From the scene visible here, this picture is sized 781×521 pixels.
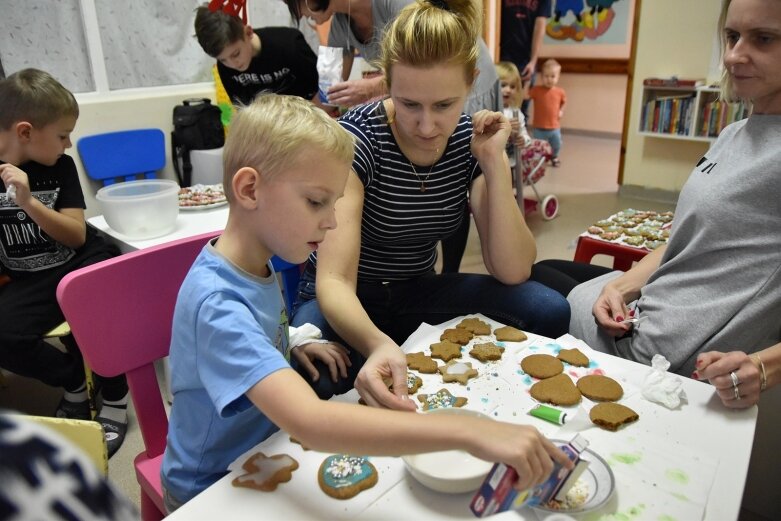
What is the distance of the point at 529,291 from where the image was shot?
1.34 m

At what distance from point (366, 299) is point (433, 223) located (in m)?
0.26

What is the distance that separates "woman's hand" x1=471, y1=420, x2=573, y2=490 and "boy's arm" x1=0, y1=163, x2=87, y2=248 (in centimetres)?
173

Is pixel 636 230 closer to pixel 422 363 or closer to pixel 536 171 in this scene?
pixel 422 363

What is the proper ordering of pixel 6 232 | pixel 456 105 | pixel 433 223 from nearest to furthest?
pixel 456 105 → pixel 433 223 → pixel 6 232

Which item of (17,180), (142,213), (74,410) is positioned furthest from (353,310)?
(74,410)

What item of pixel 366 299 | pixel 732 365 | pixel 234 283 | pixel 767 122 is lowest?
pixel 366 299

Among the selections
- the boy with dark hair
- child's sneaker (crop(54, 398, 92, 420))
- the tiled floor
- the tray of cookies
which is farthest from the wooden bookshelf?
child's sneaker (crop(54, 398, 92, 420))

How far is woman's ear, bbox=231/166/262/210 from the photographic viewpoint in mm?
903

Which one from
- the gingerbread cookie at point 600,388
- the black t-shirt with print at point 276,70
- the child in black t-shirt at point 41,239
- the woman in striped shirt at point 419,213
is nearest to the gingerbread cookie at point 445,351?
the woman in striped shirt at point 419,213

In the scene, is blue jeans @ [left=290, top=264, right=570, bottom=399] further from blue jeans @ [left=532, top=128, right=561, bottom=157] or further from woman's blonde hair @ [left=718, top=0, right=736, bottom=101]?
blue jeans @ [left=532, top=128, right=561, bottom=157]

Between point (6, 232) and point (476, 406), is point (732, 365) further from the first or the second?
point (6, 232)

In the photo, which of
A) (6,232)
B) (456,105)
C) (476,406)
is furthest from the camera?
(6,232)

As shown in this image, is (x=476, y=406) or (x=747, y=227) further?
(x=747, y=227)

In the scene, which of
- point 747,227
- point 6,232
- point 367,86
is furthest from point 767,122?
point 6,232
